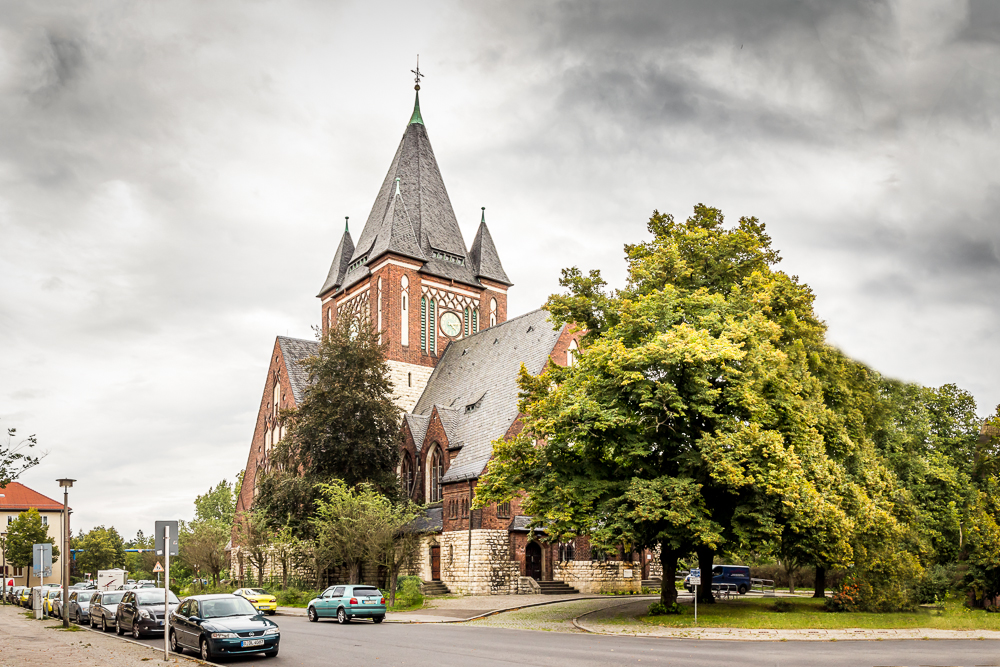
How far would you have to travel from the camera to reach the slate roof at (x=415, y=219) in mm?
57531

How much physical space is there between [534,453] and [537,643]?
28.5 ft

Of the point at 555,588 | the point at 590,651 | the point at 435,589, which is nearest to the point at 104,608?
the point at 435,589

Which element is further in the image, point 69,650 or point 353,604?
point 353,604

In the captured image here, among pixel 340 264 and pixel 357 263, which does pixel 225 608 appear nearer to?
pixel 357 263

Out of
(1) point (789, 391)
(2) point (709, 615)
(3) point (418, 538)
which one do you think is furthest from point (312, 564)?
(1) point (789, 391)

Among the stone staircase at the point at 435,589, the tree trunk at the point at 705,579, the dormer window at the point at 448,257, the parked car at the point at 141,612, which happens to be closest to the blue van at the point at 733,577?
the stone staircase at the point at 435,589

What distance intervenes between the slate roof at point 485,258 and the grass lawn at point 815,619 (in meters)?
36.3

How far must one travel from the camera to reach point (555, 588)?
4066 centimetres

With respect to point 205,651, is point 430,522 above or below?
below

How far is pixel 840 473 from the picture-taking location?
88.4 feet

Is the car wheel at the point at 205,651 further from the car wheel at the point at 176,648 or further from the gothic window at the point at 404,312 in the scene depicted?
the gothic window at the point at 404,312

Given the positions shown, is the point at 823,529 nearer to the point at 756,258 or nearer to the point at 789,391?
the point at 789,391

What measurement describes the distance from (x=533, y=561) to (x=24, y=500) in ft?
276

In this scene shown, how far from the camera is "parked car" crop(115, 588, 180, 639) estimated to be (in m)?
25.3
